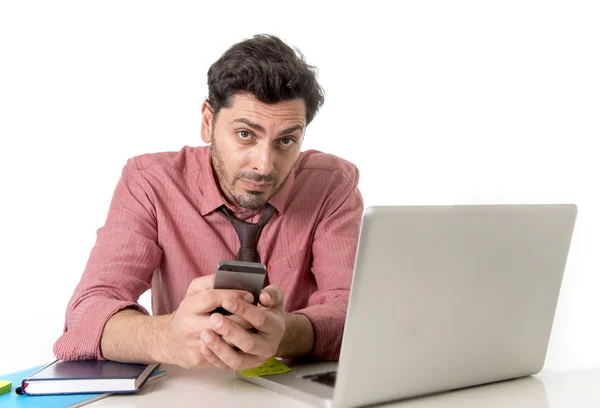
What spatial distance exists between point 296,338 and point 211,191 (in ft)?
2.27

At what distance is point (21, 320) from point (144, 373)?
2.57 metres

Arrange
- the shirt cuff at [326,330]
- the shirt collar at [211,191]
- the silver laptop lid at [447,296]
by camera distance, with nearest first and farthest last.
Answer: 1. the silver laptop lid at [447,296]
2. the shirt cuff at [326,330]
3. the shirt collar at [211,191]

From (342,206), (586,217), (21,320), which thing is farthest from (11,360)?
(586,217)

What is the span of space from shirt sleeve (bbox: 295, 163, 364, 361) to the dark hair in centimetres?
32

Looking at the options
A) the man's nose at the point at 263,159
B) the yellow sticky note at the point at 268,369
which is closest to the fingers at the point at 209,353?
the yellow sticky note at the point at 268,369

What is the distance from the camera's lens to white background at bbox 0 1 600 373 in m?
3.90

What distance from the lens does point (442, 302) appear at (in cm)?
152

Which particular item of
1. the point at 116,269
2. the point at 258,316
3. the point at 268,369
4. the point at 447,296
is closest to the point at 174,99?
the point at 116,269

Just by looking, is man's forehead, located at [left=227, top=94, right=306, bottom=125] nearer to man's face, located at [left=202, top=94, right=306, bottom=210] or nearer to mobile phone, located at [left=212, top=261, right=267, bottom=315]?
man's face, located at [left=202, top=94, right=306, bottom=210]

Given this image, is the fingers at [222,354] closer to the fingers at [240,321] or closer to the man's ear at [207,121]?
the fingers at [240,321]

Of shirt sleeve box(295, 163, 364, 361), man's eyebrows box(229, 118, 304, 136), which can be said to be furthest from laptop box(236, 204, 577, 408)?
man's eyebrows box(229, 118, 304, 136)

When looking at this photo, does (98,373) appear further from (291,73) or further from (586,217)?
(586,217)

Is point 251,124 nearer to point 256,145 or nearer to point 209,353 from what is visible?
point 256,145

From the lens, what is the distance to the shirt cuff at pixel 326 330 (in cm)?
197
